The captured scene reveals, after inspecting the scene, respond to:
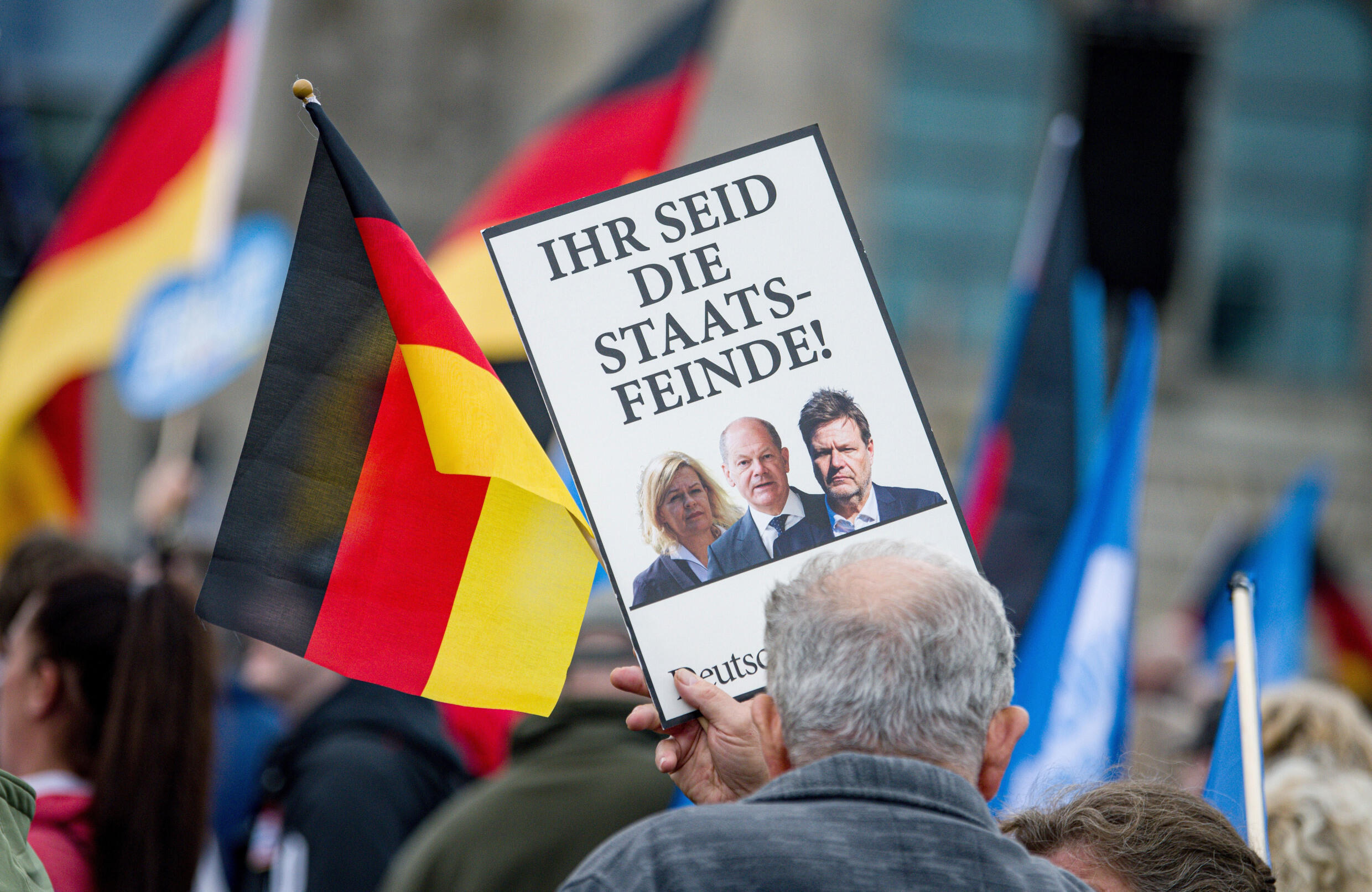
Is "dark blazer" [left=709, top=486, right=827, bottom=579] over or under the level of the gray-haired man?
over

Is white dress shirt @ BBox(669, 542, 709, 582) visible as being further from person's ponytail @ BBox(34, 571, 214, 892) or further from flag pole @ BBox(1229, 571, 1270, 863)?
person's ponytail @ BBox(34, 571, 214, 892)

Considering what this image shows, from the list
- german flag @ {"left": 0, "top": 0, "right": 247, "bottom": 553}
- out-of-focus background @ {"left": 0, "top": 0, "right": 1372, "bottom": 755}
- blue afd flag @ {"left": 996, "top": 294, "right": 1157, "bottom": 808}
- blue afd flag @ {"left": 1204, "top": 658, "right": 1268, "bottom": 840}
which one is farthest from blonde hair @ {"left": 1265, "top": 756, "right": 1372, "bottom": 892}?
out-of-focus background @ {"left": 0, "top": 0, "right": 1372, "bottom": 755}

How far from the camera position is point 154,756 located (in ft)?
8.15

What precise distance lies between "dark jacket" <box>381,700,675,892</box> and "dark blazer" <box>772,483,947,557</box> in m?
1.32

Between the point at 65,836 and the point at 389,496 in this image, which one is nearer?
the point at 389,496

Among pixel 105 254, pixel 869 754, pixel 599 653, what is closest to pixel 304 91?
pixel 869 754

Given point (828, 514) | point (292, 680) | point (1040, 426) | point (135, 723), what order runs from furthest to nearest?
point (1040, 426), point (292, 680), point (135, 723), point (828, 514)

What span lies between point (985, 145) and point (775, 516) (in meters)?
12.1

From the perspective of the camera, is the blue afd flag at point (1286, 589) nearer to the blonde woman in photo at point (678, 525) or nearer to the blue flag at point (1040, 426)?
the blue flag at point (1040, 426)

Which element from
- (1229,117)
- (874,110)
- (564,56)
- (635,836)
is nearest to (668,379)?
(635,836)

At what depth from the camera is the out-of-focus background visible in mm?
12070

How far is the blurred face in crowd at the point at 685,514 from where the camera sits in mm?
1807

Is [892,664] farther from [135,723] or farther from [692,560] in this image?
[135,723]

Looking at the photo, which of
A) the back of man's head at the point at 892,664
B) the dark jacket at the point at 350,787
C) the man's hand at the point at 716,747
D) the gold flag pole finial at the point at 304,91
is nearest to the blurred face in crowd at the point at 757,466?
the man's hand at the point at 716,747
